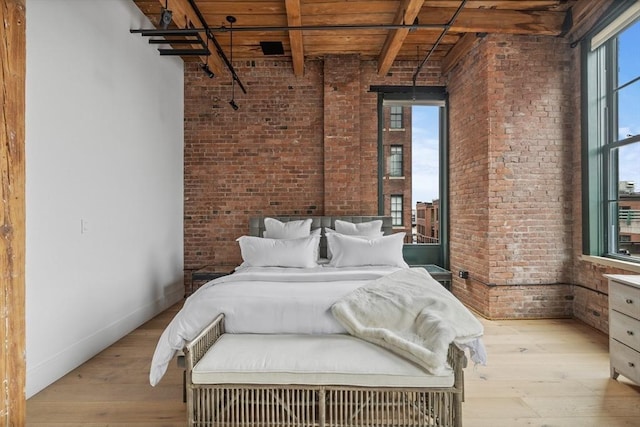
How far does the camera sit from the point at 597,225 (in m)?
4.21

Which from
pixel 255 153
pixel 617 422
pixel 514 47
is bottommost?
pixel 617 422

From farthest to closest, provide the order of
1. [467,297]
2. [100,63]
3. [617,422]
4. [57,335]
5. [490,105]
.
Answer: [467,297] < [490,105] < [100,63] < [57,335] < [617,422]

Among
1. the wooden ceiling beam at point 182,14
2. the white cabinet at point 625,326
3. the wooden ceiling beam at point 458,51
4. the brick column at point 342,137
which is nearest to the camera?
the white cabinet at point 625,326

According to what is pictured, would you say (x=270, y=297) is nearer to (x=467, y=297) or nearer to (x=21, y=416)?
(x=21, y=416)

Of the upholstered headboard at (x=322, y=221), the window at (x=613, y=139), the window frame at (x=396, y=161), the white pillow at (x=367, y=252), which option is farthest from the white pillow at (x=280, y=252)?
the window at (x=613, y=139)

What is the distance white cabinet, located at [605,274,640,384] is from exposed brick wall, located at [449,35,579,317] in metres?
1.52

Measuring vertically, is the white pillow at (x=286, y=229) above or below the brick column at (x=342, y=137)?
below

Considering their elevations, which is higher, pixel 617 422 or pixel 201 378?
pixel 201 378

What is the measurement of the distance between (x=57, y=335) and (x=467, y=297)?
4.71 m

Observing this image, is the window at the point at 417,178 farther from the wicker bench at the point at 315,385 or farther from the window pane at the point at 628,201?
the wicker bench at the point at 315,385

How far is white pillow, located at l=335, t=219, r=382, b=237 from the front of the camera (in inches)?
189

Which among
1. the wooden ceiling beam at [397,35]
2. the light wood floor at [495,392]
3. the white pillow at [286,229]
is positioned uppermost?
the wooden ceiling beam at [397,35]

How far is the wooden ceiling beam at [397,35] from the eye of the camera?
12.8 ft

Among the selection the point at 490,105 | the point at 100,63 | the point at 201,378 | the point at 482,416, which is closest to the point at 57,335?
the point at 201,378
